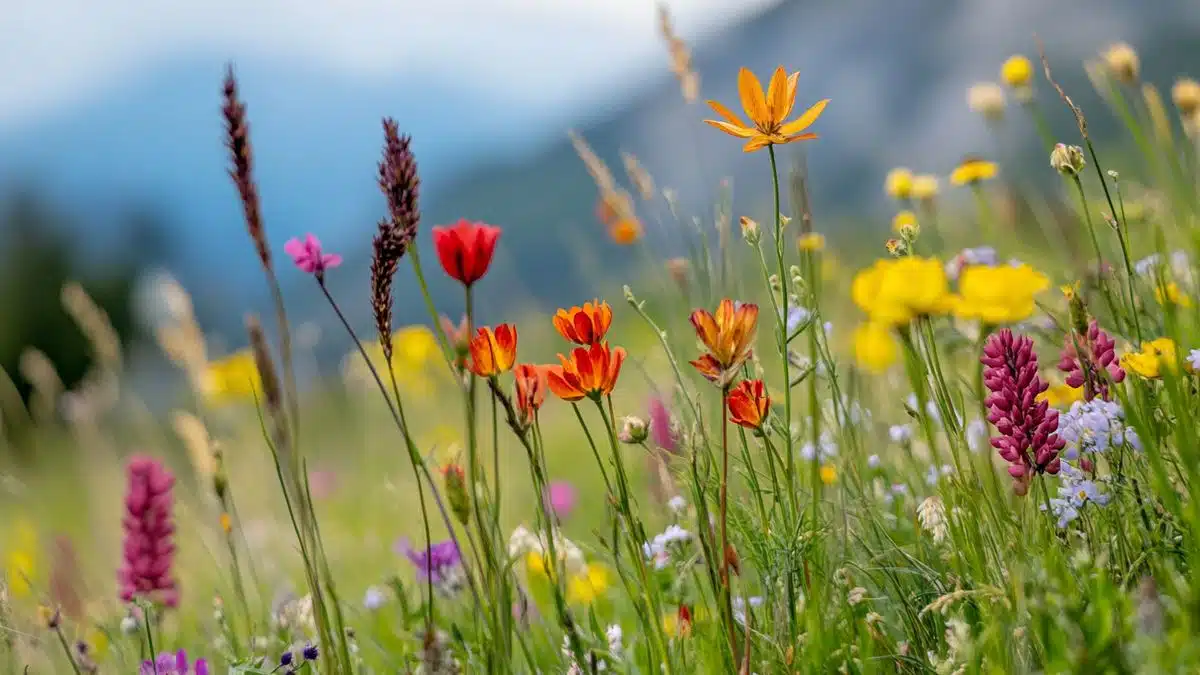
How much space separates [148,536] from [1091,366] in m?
2.17

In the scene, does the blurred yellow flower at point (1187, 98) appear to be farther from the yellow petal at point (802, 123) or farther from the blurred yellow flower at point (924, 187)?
the yellow petal at point (802, 123)

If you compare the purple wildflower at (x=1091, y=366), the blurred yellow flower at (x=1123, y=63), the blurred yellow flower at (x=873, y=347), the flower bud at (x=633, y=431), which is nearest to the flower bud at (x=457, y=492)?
the flower bud at (x=633, y=431)

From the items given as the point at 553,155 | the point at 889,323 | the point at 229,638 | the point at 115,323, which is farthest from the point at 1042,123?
the point at 553,155

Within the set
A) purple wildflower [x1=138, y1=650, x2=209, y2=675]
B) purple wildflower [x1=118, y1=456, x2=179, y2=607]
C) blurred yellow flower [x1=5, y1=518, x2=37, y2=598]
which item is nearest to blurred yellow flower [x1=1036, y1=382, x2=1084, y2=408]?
purple wildflower [x1=138, y1=650, x2=209, y2=675]

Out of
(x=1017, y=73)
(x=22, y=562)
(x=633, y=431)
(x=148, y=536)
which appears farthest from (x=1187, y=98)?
(x=22, y=562)

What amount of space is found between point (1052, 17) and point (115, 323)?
65319 millimetres

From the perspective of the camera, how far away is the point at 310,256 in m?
1.40

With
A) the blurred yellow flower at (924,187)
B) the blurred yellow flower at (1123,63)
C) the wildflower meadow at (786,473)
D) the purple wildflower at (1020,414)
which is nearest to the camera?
the wildflower meadow at (786,473)

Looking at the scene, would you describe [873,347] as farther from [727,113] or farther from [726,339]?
[726,339]

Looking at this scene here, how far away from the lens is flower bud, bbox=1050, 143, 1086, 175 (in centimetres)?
151

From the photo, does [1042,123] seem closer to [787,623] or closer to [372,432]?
[787,623]

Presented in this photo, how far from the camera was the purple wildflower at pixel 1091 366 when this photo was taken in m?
1.31

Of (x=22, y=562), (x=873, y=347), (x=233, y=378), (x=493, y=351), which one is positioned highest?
(x=233, y=378)

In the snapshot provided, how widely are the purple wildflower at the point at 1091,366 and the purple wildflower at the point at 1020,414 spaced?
0.25 ft
